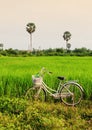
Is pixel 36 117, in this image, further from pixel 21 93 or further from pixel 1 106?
pixel 21 93

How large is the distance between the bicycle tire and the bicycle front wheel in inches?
17.1

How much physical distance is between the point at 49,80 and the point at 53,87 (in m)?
0.19

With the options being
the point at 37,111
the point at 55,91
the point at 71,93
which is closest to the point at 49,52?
the point at 55,91

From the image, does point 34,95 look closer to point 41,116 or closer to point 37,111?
point 37,111

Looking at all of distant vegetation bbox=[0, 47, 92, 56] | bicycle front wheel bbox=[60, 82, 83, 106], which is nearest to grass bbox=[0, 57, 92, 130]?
bicycle front wheel bbox=[60, 82, 83, 106]

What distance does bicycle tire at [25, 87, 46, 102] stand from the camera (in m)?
8.58

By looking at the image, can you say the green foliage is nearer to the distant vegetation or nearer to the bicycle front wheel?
the bicycle front wheel

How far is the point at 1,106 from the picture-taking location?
7672 millimetres

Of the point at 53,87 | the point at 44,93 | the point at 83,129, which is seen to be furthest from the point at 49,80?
the point at 83,129

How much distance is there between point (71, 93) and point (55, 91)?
354mm

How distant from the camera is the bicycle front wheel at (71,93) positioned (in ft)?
27.7

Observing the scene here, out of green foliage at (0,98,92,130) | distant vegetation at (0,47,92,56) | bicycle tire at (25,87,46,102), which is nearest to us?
green foliage at (0,98,92,130)

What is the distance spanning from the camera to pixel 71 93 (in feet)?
27.7

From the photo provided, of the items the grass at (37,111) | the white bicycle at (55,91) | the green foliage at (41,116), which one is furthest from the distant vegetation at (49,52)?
the green foliage at (41,116)
